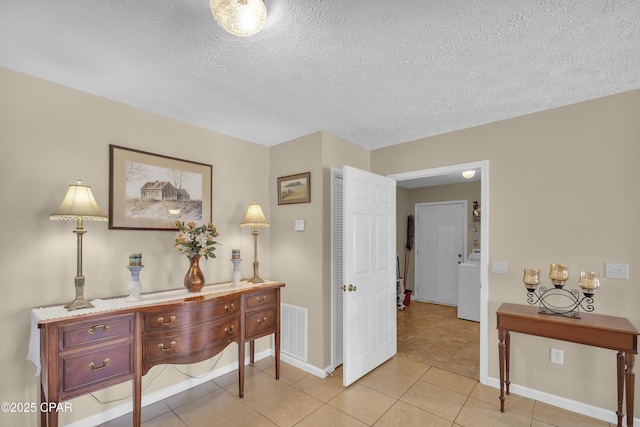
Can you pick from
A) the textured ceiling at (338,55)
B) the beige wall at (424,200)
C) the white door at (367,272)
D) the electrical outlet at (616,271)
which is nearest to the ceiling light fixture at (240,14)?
the textured ceiling at (338,55)

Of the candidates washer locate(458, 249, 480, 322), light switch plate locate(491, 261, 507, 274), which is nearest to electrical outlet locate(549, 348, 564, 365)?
light switch plate locate(491, 261, 507, 274)

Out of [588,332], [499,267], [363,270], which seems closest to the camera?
[588,332]

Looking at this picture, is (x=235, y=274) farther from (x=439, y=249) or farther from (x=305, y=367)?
(x=439, y=249)

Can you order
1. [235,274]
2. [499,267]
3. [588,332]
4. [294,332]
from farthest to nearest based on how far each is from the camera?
1. [294,332]
2. [235,274]
3. [499,267]
4. [588,332]

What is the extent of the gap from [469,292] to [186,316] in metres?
4.18

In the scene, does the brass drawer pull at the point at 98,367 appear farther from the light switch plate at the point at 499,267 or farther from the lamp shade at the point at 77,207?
the light switch plate at the point at 499,267

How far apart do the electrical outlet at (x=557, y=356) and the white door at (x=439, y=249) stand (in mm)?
3184

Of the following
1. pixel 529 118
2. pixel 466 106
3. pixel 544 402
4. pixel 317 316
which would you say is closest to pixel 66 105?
pixel 317 316

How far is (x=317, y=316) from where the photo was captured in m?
2.92

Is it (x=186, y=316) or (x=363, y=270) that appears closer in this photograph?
(x=186, y=316)

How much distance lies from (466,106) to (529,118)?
620 millimetres

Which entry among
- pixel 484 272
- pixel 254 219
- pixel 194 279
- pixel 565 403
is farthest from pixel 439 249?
pixel 194 279

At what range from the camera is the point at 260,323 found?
2672mm

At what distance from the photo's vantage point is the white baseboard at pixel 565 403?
2152 mm
